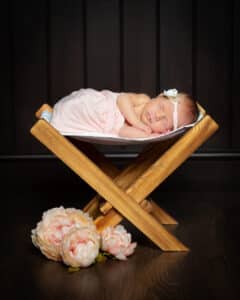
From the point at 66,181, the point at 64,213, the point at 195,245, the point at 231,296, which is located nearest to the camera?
the point at 231,296

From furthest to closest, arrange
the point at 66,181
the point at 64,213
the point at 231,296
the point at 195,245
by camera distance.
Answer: the point at 66,181, the point at 195,245, the point at 64,213, the point at 231,296

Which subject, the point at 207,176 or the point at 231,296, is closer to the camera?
the point at 231,296

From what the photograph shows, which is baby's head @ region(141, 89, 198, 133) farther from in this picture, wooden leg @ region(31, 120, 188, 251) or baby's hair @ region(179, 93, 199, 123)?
wooden leg @ region(31, 120, 188, 251)

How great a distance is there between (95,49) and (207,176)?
98 cm

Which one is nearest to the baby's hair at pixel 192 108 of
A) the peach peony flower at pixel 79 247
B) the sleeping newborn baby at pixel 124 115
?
the sleeping newborn baby at pixel 124 115

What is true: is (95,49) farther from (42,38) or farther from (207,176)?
(207,176)

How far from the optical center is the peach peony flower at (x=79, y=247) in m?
2.29

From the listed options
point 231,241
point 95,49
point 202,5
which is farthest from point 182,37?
point 231,241

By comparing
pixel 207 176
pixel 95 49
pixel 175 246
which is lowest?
pixel 207 176

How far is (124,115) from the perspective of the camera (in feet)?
9.02

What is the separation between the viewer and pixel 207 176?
4297 millimetres

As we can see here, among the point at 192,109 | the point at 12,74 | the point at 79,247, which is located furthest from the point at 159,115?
the point at 12,74

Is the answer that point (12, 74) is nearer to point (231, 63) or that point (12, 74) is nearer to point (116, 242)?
point (231, 63)

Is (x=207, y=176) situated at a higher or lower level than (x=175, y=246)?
lower
